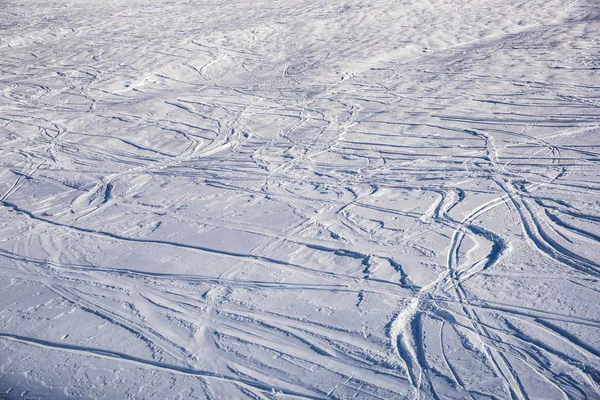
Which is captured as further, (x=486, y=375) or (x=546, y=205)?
(x=546, y=205)

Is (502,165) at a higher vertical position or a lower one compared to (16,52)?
lower

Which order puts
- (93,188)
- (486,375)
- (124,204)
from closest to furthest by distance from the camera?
(486,375)
(124,204)
(93,188)

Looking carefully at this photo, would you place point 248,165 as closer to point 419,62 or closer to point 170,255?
point 170,255

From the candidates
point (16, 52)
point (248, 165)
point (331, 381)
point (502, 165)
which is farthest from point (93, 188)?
point (16, 52)

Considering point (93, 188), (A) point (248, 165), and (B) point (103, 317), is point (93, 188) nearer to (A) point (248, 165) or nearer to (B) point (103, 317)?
(A) point (248, 165)

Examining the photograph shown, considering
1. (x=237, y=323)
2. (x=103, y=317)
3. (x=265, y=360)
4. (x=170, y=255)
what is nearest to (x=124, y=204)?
(x=170, y=255)

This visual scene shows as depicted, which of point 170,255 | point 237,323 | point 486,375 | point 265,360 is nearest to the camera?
point 486,375
